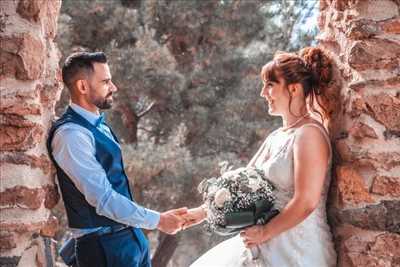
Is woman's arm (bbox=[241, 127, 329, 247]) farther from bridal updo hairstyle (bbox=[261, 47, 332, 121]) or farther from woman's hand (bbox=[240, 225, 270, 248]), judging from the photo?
bridal updo hairstyle (bbox=[261, 47, 332, 121])

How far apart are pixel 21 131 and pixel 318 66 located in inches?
43.8

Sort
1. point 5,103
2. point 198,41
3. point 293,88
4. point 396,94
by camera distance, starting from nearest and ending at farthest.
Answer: point 5,103
point 396,94
point 293,88
point 198,41

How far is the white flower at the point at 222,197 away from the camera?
2.24 metres

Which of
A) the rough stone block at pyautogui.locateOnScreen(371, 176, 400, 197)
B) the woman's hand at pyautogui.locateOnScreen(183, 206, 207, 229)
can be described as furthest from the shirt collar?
the rough stone block at pyautogui.locateOnScreen(371, 176, 400, 197)

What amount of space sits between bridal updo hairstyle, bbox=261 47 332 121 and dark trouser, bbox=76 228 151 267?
827mm

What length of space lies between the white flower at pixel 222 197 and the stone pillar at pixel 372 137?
0.40 m

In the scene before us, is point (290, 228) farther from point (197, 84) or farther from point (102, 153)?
point (197, 84)

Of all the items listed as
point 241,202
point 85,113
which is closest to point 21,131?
point 85,113

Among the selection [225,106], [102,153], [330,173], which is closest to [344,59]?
[330,173]

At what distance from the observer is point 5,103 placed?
1.94m

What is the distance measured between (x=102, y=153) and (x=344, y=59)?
0.95 m

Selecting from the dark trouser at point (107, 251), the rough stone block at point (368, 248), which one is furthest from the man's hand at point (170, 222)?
the rough stone block at point (368, 248)

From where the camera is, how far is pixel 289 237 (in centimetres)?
226

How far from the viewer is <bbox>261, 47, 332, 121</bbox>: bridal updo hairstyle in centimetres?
231
